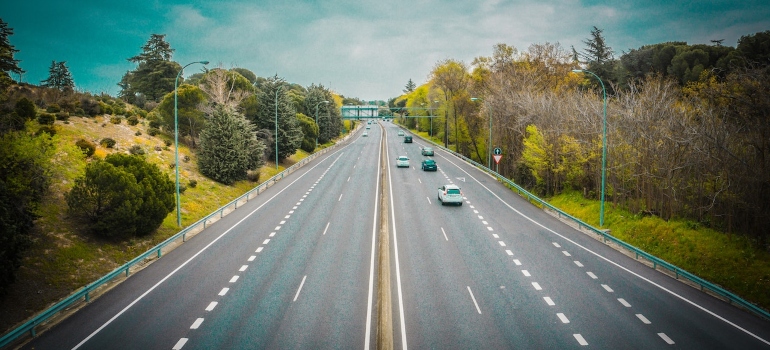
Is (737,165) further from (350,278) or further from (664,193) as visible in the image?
(350,278)

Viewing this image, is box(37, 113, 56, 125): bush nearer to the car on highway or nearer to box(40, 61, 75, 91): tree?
the car on highway

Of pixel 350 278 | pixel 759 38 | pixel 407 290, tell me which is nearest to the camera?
pixel 407 290

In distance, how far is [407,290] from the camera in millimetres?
16125

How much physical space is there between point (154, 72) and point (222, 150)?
38.0m

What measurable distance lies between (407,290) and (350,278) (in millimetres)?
2439

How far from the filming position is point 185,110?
146ft

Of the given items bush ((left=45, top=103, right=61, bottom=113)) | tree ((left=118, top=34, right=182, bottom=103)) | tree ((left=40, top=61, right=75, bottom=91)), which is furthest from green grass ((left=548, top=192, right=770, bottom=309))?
tree ((left=40, top=61, right=75, bottom=91))

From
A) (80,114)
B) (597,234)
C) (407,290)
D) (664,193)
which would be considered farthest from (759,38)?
(80,114)

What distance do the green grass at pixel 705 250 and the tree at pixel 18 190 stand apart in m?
25.4

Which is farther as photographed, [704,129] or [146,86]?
[146,86]

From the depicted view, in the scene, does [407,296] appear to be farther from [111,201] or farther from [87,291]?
[111,201]

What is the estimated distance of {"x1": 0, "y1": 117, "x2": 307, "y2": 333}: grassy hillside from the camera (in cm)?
1521

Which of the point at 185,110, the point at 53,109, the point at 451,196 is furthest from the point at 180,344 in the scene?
the point at 185,110

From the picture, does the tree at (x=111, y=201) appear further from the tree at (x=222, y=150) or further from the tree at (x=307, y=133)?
the tree at (x=307, y=133)
